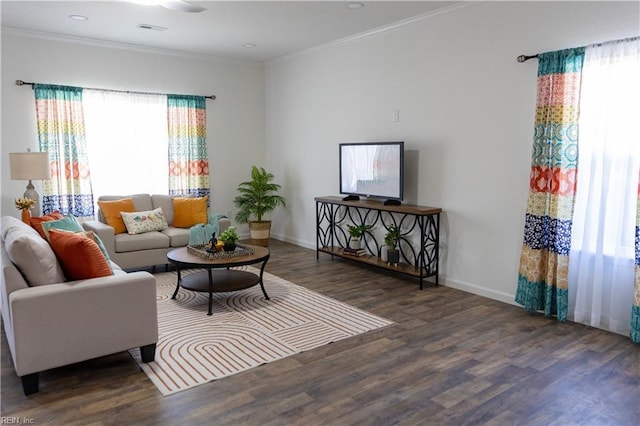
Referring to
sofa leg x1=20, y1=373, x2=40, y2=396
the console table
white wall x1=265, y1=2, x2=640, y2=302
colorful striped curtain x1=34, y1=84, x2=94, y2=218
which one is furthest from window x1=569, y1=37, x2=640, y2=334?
colorful striped curtain x1=34, y1=84, x2=94, y2=218

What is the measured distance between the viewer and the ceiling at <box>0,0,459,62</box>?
442 cm

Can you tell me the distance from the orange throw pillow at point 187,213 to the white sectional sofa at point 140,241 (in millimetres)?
126

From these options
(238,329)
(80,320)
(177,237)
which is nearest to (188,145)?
(177,237)

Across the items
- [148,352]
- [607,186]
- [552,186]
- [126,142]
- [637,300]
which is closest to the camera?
[148,352]

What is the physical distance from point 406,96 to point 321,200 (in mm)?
1619

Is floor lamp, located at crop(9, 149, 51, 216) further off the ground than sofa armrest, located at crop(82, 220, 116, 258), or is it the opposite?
floor lamp, located at crop(9, 149, 51, 216)

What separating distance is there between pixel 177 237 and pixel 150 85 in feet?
7.52

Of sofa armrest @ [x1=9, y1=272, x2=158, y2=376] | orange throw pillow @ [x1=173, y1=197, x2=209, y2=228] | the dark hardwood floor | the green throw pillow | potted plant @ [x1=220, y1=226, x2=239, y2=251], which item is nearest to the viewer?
the dark hardwood floor

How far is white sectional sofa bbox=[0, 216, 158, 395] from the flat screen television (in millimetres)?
2863

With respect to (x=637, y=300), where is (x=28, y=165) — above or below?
above

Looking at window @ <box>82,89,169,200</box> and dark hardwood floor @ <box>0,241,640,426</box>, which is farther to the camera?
window @ <box>82,89,169,200</box>

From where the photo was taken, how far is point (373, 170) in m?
5.27

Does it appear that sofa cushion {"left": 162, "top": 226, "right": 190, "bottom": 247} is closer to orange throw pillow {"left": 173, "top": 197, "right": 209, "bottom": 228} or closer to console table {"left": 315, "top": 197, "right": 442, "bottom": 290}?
orange throw pillow {"left": 173, "top": 197, "right": 209, "bottom": 228}

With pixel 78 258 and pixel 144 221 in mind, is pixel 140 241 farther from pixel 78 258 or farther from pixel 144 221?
pixel 78 258
